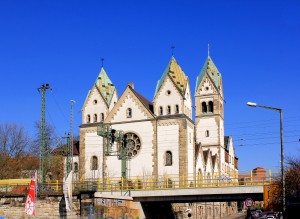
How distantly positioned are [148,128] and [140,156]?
12.6ft

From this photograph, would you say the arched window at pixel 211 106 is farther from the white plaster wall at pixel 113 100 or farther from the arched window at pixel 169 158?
the arched window at pixel 169 158

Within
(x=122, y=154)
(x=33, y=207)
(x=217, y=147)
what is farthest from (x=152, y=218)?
(x=217, y=147)

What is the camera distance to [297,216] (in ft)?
101

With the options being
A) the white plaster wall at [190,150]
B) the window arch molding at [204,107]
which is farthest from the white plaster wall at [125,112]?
the window arch molding at [204,107]

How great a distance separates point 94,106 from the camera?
78688mm

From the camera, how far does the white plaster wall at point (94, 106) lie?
78.0m

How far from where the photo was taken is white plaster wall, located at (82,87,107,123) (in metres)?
78.0

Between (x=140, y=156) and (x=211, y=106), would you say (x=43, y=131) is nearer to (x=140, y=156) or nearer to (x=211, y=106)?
(x=140, y=156)

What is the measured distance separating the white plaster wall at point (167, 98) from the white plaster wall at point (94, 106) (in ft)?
29.0

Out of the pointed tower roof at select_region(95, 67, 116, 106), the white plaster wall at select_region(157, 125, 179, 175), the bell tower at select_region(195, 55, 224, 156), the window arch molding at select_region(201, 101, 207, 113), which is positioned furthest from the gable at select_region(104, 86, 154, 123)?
the window arch molding at select_region(201, 101, 207, 113)

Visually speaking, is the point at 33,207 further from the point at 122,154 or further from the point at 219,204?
the point at 219,204

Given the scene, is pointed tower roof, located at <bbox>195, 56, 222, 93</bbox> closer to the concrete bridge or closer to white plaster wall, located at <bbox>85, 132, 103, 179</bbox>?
white plaster wall, located at <bbox>85, 132, 103, 179</bbox>

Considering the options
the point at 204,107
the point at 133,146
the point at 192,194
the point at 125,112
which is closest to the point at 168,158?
the point at 133,146

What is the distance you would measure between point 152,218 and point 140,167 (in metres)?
11.9
